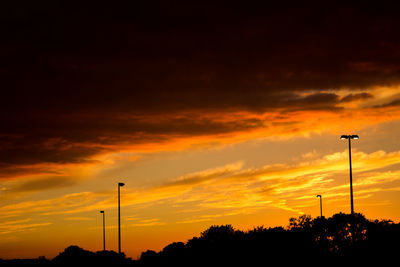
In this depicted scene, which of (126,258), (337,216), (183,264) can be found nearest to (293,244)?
(337,216)

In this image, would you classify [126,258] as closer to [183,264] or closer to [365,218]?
[183,264]

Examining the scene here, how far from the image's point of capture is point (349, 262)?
140 feet

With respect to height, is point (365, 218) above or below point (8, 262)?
above

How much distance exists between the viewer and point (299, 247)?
47.2m

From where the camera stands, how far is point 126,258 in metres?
62.6

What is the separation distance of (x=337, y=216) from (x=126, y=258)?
91.7 feet

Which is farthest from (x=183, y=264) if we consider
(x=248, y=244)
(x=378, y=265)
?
(x=378, y=265)

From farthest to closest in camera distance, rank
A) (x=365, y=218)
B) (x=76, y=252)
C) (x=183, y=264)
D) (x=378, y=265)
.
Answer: (x=76, y=252) → (x=183, y=264) → (x=365, y=218) → (x=378, y=265)

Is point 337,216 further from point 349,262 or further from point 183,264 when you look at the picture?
point 183,264

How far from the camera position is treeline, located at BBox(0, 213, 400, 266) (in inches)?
1704

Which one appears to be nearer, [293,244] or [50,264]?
[293,244]

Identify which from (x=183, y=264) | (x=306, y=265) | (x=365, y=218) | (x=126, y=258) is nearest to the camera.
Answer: (x=306, y=265)

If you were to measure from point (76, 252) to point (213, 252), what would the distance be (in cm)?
1737

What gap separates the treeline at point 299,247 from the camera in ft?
142
